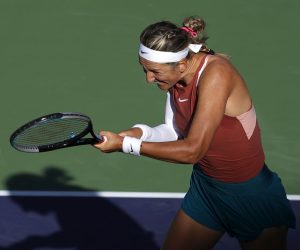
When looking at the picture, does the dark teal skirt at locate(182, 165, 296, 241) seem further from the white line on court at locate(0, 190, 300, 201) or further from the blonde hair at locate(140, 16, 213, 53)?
the white line on court at locate(0, 190, 300, 201)

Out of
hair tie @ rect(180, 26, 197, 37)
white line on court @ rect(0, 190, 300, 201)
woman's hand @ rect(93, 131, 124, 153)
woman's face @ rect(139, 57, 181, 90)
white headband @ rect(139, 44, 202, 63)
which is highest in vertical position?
hair tie @ rect(180, 26, 197, 37)

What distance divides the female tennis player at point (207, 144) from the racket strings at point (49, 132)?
0.32 meters

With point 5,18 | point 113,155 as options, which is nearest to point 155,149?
point 113,155

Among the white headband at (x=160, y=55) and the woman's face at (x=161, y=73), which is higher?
the white headband at (x=160, y=55)

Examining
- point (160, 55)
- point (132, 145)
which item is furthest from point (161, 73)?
point (132, 145)

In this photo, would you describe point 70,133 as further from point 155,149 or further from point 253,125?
point 253,125

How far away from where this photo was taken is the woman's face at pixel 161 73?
373 cm

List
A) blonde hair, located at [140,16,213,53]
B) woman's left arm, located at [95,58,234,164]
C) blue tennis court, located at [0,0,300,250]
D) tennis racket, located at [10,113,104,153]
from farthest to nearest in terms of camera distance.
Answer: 1. blue tennis court, located at [0,0,300,250]
2. tennis racket, located at [10,113,104,153]
3. blonde hair, located at [140,16,213,53]
4. woman's left arm, located at [95,58,234,164]

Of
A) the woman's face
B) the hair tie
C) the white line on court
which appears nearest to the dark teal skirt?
the woman's face

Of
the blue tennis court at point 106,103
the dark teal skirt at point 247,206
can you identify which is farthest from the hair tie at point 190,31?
the blue tennis court at point 106,103

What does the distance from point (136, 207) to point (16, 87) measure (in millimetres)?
2129

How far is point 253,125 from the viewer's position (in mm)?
3992

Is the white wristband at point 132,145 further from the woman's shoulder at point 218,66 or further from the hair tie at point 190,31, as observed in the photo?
the hair tie at point 190,31

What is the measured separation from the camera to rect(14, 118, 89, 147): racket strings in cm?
401
